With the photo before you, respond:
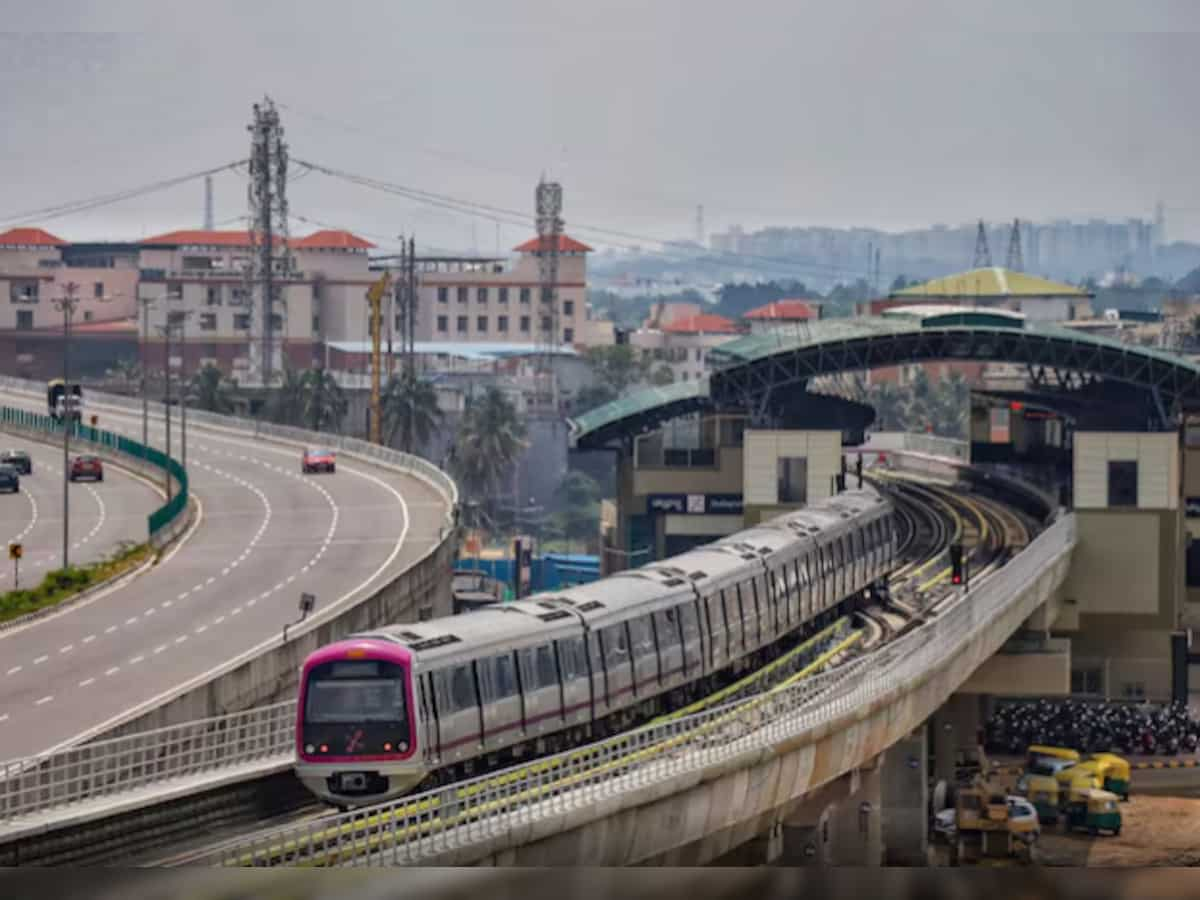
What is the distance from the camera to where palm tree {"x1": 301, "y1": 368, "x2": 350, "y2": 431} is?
9169cm

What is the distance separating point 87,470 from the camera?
189ft

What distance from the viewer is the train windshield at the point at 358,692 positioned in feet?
57.6

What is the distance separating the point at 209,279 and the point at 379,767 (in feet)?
186

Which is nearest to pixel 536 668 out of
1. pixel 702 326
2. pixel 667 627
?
pixel 667 627

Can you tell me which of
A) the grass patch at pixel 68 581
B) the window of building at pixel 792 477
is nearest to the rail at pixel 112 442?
the grass patch at pixel 68 581

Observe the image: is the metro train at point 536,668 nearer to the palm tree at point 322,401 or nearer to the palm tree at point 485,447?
the palm tree at point 322,401

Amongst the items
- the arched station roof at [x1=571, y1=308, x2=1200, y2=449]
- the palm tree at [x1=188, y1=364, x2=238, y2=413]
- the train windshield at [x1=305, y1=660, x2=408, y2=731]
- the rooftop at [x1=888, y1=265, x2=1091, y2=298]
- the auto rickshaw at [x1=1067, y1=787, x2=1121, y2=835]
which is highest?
the rooftop at [x1=888, y1=265, x2=1091, y2=298]

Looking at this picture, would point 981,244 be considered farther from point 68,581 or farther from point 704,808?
point 68,581

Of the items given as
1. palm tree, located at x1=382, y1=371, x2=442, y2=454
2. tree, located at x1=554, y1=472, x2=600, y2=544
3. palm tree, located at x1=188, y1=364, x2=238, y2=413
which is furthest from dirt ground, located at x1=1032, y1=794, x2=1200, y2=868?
tree, located at x1=554, y1=472, x2=600, y2=544

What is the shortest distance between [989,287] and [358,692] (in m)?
57.2

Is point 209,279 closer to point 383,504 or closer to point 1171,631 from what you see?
point 383,504

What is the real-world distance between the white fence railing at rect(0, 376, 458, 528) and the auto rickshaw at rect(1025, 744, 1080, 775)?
21.1m

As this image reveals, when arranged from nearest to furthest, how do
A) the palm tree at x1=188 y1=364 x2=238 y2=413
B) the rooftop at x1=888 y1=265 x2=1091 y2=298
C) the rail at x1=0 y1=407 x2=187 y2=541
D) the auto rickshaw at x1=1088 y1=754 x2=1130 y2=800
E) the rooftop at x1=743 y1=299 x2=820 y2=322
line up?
the auto rickshaw at x1=1088 y1=754 x2=1130 y2=800 → the rail at x1=0 y1=407 x2=187 y2=541 → the rooftop at x1=888 y1=265 x2=1091 y2=298 → the palm tree at x1=188 y1=364 x2=238 y2=413 → the rooftop at x1=743 y1=299 x2=820 y2=322

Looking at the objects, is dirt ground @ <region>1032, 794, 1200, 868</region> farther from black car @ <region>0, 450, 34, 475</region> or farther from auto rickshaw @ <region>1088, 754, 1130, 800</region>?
black car @ <region>0, 450, 34, 475</region>
